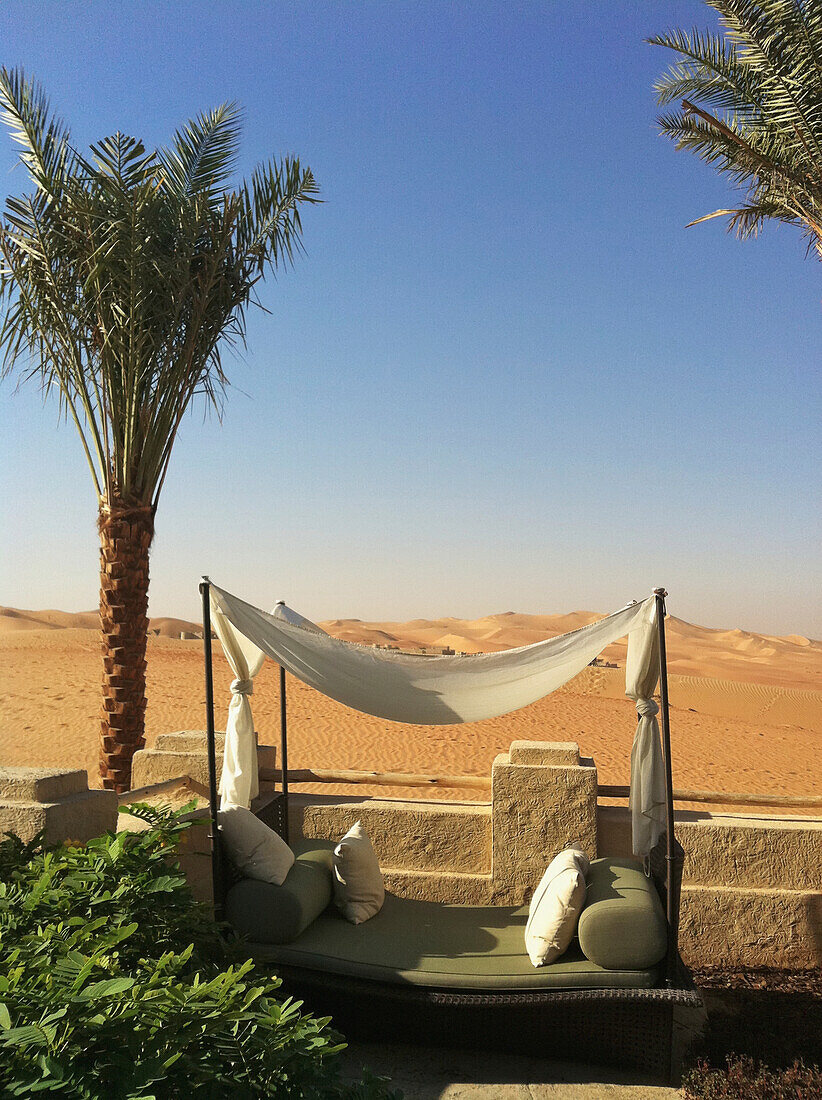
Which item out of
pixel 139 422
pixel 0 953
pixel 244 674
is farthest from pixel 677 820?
pixel 139 422

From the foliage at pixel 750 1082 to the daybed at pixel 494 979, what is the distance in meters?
0.20

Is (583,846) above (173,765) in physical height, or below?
below

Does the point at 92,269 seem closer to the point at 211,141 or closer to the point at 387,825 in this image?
the point at 211,141

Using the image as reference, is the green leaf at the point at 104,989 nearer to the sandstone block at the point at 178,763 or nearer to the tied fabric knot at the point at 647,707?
the tied fabric knot at the point at 647,707

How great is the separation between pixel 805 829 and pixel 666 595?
6.78 feet

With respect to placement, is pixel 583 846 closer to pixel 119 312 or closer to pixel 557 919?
pixel 557 919

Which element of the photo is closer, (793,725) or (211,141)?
(211,141)

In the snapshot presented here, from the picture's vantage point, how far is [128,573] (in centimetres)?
841

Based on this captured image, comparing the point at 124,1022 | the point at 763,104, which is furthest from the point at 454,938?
the point at 763,104

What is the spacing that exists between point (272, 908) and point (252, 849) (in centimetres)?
36

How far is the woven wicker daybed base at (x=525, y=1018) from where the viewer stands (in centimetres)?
402

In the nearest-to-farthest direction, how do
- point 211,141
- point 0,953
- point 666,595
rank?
point 0,953, point 666,595, point 211,141

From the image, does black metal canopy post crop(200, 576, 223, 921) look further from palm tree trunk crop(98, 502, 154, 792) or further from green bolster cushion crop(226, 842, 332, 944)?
palm tree trunk crop(98, 502, 154, 792)

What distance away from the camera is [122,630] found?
27.8 ft
